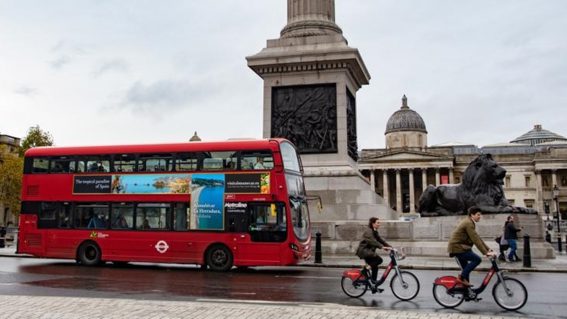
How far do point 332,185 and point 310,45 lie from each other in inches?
232

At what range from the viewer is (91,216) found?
57.7ft

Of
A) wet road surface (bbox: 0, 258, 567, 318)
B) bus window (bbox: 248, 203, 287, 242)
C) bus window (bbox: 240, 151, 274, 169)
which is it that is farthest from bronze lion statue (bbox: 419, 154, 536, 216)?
bus window (bbox: 240, 151, 274, 169)

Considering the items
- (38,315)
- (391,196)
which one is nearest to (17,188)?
(38,315)

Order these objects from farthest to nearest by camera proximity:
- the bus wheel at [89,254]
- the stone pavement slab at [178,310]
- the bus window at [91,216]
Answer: the bus wheel at [89,254]
the bus window at [91,216]
the stone pavement slab at [178,310]

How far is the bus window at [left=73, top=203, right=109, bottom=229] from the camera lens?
17406mm

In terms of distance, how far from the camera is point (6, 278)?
1373 cm

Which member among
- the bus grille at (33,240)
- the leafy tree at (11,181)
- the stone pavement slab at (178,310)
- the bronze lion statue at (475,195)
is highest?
the leafy tree at (11,181)

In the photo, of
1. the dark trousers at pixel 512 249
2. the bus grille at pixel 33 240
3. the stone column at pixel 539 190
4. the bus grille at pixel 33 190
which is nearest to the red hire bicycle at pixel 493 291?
the dark trousers at pixel 512 249

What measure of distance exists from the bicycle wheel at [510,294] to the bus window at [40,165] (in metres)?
14.3

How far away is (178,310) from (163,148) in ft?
30.8

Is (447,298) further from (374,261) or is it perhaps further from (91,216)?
(91,216)

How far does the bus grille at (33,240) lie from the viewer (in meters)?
18.0

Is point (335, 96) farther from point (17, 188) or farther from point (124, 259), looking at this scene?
point (17, 188)

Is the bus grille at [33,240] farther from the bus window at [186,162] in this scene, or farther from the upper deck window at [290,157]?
the upper deck window at [290,157]
